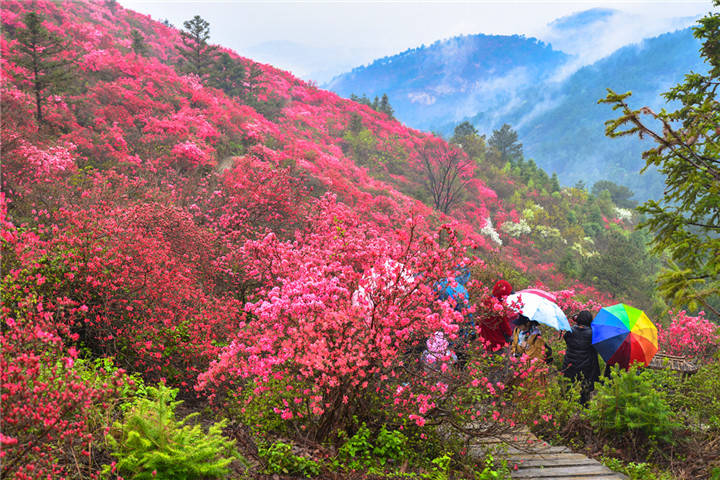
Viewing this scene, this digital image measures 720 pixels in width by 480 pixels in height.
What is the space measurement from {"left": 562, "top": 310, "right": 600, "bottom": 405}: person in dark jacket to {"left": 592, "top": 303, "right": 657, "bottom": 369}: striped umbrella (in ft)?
0.81

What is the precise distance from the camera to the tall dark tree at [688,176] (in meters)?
5.00

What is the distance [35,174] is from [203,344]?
640 cm

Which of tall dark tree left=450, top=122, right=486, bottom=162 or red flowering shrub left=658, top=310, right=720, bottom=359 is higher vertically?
tall dark tree left=450, top=122, right=486, bottom=162

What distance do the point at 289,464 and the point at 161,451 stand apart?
3.91 feet

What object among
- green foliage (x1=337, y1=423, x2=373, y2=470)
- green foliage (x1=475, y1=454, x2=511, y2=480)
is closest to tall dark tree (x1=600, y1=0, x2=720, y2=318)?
green foliage (x1=475, y1=454, x2=511, y2=480)

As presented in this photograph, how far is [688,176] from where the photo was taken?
6.13m

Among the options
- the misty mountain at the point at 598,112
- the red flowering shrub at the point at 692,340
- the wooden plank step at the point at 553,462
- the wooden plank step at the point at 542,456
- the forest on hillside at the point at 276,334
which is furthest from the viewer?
the misty mountain at the point at 598,112

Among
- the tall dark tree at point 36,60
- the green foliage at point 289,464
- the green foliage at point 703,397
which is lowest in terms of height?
the green foliage at point 289,464

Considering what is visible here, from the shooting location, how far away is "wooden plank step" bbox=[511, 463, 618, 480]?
4.35 meters

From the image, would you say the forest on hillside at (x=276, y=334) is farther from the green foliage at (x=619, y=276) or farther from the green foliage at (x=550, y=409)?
the green foliage at (x=619, y=276)

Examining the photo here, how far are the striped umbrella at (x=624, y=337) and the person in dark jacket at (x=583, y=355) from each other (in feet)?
0.81

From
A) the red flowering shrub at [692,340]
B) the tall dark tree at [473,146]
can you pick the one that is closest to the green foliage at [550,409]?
the red flowering shrub at [692,340]

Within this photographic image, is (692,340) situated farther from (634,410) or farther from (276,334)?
(276,334)

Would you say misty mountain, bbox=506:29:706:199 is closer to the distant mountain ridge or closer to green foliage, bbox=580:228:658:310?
the distant mountain ridge
